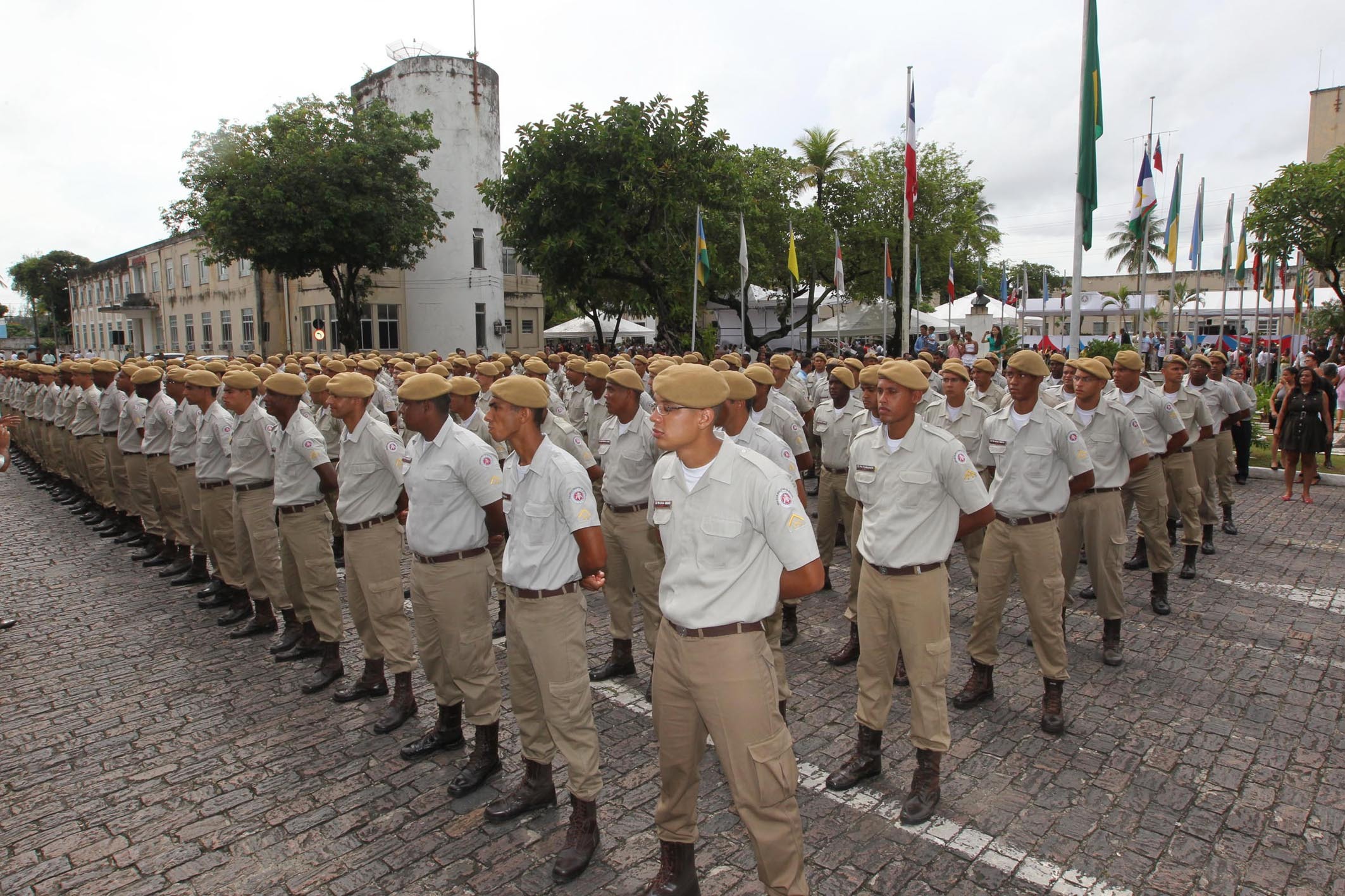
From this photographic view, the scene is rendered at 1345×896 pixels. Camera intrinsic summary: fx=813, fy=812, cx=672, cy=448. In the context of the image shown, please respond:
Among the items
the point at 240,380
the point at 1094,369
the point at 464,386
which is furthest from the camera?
the point at 240,380

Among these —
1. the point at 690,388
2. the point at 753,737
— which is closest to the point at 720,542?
the point at 690,388

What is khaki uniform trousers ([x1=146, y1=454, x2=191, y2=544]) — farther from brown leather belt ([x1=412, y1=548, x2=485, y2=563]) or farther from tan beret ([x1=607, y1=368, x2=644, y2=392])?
tan beret ([x1=607, y1=368, x2=644, y2=392])

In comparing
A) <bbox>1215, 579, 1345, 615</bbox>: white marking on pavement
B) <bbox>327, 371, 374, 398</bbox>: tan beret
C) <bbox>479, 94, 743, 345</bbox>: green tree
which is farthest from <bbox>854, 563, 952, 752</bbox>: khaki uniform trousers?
<bbox>479, 94, 743, 345</bbox>: green tree

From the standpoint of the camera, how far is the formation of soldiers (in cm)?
309

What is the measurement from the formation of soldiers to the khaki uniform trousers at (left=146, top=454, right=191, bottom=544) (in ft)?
0.12

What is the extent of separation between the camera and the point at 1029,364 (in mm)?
5215

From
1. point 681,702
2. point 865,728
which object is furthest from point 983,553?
point 681,702

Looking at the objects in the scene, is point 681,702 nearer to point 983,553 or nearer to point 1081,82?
point 983,553

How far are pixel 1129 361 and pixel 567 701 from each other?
597 cm

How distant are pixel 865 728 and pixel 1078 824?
1.09 m

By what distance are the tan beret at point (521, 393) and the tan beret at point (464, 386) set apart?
1772 mm

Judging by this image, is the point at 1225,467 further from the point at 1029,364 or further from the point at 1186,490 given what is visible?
the point at 1029,364

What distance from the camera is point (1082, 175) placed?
1156cm

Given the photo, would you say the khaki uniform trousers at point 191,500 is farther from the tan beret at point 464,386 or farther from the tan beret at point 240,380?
the tan beret at point 464,386
